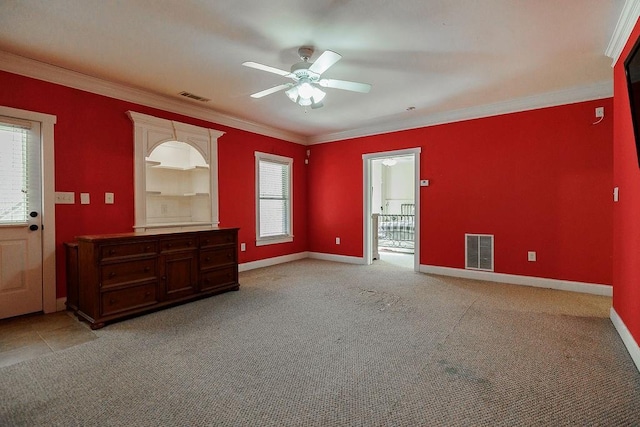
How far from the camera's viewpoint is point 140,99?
151 inches

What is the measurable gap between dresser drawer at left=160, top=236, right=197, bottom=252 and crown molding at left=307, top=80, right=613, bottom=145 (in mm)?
3584

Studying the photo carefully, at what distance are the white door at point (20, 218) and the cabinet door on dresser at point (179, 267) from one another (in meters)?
1.22

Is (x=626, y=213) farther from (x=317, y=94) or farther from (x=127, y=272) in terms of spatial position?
(x=127, y=272)

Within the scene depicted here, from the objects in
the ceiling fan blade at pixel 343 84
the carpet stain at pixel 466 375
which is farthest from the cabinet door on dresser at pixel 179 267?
the carpet stain at pixel 466 375

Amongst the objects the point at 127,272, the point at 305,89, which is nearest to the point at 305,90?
the point at 305,89

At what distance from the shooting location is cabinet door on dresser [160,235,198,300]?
10.8ft

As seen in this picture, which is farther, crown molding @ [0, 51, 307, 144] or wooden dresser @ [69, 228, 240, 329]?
crown molding @ [0, 51, 307, 144]

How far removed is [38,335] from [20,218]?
1209 millimetres

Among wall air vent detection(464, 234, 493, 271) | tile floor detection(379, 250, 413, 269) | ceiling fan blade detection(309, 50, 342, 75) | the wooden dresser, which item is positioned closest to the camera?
ceiling fan blade detection(309, 50, 342, 75)

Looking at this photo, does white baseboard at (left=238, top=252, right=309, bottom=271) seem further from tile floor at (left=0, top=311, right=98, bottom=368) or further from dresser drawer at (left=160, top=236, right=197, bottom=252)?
tile floor at (left=0, top=311, right=98, bottom=368)

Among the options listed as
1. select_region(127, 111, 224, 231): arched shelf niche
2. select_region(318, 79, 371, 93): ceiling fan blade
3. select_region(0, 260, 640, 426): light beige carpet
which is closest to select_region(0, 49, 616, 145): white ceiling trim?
select_region(127, 111, 224, 231): arched shelf niche

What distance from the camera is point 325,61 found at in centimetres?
251

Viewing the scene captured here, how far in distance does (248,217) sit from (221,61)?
2759 mm

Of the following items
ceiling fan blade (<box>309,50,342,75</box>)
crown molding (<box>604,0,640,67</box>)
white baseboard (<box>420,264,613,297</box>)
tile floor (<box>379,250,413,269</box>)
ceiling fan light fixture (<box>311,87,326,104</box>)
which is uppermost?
crown molding (<box>604,0,640,67</box>)
